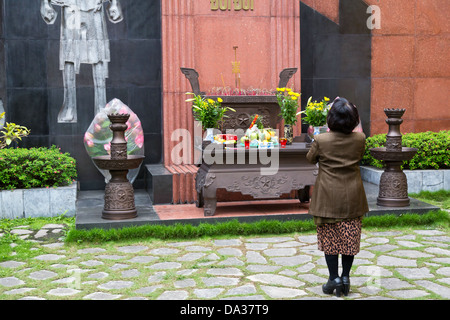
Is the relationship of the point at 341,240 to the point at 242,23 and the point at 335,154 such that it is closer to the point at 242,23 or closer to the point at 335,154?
the point at 335,154

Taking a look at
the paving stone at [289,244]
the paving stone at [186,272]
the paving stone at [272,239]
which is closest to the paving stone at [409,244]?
the paving stone at [289,244]

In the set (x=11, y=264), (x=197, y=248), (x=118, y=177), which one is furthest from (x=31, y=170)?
(x=197, y=248)

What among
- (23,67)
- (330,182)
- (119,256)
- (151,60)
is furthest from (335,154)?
(23,67)

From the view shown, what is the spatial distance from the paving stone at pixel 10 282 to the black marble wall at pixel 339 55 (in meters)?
6.82

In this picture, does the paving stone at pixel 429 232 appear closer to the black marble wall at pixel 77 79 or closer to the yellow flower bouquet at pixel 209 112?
the yellow flower bouquet at pixel 209 112

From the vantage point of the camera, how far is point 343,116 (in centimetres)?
508

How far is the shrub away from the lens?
8602 mm

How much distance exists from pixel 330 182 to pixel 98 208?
4.41 m

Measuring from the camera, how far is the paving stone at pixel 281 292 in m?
5.20

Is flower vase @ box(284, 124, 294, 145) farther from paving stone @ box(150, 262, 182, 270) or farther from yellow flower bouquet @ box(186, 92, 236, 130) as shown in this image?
paving stone @ box(150, 262, 182, 270)

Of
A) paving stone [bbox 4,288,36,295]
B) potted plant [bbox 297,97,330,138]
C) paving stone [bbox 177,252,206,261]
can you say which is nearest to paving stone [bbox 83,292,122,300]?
paving stone [bbox 4,288,36,295]

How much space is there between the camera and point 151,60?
10656mm

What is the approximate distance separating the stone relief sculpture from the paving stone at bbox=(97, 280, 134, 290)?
5316mm

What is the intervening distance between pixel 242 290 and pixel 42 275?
2.13 m
